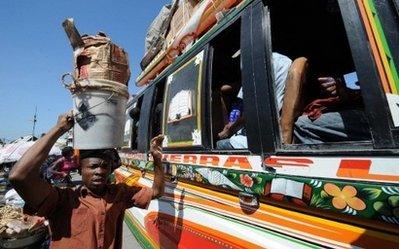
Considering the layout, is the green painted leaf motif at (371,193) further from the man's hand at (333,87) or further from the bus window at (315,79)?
the man's hand at (333,87)

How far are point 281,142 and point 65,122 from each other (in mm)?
1228

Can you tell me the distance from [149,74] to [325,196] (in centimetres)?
369

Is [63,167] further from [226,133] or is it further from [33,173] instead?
[33,173]

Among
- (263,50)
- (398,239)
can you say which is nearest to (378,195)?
(398,239)

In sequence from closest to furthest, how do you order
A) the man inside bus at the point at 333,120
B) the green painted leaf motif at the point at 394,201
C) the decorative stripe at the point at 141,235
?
1. the green painted leaf motif at the point at 394,201
2. the man inside bus at the point at 333,120
3. the decorative stripe at the point at 141,235

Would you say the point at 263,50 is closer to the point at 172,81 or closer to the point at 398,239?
the point at 398,239

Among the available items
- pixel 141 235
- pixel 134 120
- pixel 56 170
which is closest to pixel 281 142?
pixel 141 235

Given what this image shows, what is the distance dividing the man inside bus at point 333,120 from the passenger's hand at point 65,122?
127cm

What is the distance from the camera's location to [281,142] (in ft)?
4.98

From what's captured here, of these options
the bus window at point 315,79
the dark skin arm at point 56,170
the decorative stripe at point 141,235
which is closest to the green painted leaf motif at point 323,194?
the bus window at point 315,79

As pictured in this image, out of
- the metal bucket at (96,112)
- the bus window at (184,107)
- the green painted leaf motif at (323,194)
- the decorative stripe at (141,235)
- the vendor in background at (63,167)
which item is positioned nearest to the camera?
the green painted leaf motif at (323,194)

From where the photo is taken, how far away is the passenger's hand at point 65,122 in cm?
188

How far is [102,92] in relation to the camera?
81.4 inches

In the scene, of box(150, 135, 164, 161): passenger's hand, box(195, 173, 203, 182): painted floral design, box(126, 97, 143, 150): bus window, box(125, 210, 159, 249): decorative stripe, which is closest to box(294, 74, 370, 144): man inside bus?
box(195, 173, 203, 182): painted floral design
